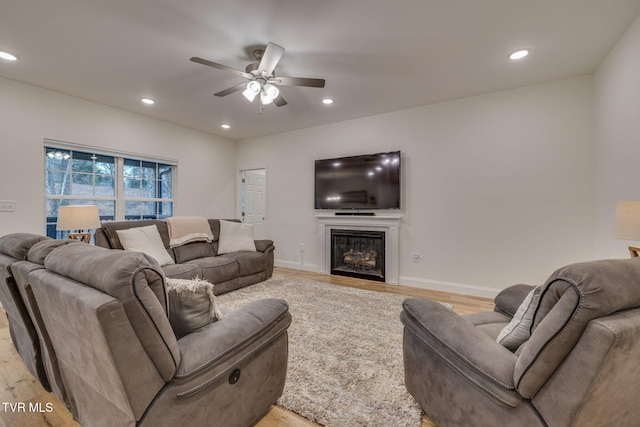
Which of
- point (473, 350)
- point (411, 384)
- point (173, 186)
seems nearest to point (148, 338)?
point (473, 350)

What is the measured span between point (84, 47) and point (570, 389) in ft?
13.3

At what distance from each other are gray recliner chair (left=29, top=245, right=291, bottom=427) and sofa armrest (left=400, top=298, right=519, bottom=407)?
2.51 feet

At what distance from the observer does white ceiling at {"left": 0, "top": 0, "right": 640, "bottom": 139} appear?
212cm

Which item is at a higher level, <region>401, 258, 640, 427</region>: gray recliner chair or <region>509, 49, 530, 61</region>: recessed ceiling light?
<region>509, 49, 530, 61</region>: recessed ceiling light

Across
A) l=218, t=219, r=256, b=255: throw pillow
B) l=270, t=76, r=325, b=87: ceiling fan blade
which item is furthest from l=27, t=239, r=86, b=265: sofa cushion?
l=218, t=219, r=256, b=255: throw pillow

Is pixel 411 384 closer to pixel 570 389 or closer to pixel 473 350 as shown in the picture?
pixel 473 350

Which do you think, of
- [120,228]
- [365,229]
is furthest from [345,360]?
[120,228]

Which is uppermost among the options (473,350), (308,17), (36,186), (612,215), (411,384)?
(308,17)

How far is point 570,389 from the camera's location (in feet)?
2.74

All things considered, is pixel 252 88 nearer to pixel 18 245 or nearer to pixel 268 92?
pixel 268 92

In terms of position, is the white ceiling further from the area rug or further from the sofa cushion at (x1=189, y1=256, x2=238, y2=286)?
the area rug

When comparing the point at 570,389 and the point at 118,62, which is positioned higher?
the point at 118,62

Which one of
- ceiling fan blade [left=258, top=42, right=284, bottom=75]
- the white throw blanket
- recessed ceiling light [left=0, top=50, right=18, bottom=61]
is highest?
recessed ceiling light [left=0, top=50, right=18, bottom=61]

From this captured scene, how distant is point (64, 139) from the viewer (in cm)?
371
